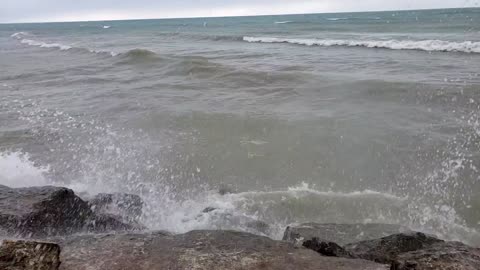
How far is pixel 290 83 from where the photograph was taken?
1355 cm

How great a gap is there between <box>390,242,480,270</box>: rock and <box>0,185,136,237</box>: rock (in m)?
2.88

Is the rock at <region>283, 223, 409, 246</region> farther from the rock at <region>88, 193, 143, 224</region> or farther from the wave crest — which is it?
the wave crest

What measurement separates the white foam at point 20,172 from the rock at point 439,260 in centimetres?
553

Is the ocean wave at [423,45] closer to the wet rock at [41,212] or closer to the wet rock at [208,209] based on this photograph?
the wet rock at [208,209]

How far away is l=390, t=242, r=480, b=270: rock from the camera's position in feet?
9.77

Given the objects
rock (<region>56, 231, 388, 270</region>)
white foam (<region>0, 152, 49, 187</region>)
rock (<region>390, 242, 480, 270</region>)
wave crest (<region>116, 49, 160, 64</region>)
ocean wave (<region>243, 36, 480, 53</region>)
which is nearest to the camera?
rock (<region>390, 242, 480, 270</region>)

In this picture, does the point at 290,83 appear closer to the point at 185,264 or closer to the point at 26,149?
the point at 26,149

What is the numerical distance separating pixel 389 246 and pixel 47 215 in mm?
3342

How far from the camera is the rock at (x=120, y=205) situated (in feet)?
16.7

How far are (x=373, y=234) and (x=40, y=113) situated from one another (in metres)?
9.07

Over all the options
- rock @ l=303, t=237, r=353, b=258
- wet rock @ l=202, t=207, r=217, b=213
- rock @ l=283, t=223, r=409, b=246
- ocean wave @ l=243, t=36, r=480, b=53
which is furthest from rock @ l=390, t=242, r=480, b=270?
ocean wave @ l=243, t=36, r=480, b=53

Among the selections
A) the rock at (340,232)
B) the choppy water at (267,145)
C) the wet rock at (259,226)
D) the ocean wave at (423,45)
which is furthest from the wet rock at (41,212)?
the ocean wave at (423,45)

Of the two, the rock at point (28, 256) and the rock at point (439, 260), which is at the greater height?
the rock at point (28, 256)

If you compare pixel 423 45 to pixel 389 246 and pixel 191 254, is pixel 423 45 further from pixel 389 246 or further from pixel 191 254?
pixel 191 254
